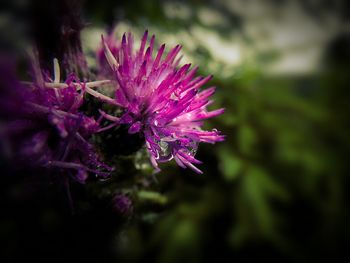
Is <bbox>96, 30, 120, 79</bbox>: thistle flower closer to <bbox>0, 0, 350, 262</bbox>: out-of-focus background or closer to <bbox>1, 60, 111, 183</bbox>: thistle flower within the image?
<bbox>0, 0, 350, 262</bbox>: out-of-focus background

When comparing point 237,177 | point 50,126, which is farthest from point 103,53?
point 237,177

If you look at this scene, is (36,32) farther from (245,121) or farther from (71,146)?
(245,121)

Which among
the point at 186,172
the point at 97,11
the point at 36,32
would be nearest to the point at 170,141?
the point at 36,32

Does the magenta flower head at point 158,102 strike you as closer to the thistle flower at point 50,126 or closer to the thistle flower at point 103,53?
the thistle flower at point 50,126

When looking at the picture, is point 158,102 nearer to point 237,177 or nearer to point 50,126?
point 50,126

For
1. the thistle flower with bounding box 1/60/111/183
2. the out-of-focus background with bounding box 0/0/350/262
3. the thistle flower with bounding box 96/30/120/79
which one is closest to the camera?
the thistle flower with bounding box 1/60/111/183

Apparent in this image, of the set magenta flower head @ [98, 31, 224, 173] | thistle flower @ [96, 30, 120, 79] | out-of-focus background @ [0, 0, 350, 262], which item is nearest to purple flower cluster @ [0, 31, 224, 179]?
magenta flower head @ [98, 31, 224, 173]
